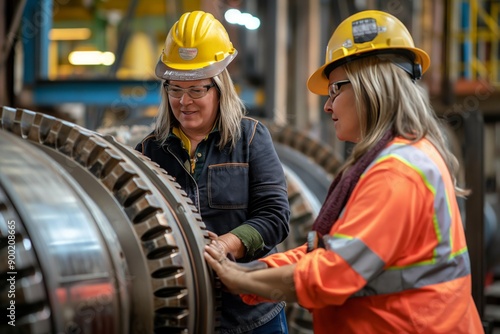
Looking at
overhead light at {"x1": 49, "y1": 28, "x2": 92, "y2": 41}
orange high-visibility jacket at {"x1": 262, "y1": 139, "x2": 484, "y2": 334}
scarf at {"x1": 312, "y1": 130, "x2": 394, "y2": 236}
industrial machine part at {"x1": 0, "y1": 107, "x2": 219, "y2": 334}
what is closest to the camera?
industrial machine part at {"x1": 0, "y1": 107, "x2": 219, "y2": 334}

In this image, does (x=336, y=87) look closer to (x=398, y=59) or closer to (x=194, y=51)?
(x=398, y=59)

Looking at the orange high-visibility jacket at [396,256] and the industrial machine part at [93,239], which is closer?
the industrial machine part at [93,239]

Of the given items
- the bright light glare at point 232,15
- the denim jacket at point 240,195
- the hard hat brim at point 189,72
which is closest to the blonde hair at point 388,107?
the denim jacket at point 240,195

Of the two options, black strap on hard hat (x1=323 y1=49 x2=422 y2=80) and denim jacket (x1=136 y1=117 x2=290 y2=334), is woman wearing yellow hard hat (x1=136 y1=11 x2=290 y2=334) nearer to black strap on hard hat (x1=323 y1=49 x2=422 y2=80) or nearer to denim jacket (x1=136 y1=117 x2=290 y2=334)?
denim jacket (x1=136 y1=117 x2=290 y2=334)

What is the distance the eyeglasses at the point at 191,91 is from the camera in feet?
7.97

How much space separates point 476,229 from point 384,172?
2.64m

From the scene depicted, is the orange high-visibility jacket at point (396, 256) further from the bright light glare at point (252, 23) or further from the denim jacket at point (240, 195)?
the bright light glare at point (252, 23)

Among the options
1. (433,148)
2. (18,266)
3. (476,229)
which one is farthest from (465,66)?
(18,266)

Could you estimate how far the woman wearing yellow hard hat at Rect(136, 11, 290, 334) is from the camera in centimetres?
240

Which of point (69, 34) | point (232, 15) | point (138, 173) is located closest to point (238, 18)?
point (232, 15)

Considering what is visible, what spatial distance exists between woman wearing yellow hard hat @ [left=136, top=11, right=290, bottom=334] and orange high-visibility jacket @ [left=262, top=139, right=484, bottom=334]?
44 cm

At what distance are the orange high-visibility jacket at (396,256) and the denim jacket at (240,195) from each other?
43 cm

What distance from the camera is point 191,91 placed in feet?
7.98

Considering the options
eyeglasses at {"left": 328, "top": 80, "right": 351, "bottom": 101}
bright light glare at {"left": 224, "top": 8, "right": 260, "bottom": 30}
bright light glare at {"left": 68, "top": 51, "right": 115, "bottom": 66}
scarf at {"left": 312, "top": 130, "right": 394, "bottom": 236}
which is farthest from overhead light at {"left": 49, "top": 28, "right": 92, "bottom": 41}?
scarf at {"left": 312, "top": 130, "right": 394, "bottom": 236}
